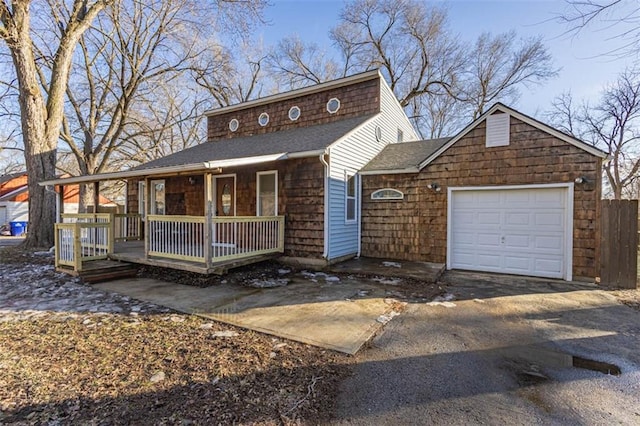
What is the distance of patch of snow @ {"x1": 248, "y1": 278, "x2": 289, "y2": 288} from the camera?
6.25 m

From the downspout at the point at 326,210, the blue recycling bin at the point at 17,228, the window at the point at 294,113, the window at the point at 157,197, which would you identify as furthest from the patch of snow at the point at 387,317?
the blue recycling bin at the point at 17,228

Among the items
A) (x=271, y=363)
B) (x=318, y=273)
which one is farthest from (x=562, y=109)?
(x=271, y=363)

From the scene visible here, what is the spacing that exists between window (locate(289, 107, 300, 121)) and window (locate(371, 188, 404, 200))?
4479mm

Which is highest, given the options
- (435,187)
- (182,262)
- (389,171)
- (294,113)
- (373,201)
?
(294,113)

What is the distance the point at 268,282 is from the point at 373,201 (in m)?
4.00

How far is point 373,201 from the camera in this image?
8.84 metres

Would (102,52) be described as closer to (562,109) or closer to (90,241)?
(90,241)

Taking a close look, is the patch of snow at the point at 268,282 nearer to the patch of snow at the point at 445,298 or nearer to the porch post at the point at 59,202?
the patch of snow at the point at 445,298

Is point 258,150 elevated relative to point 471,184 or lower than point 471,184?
elevated

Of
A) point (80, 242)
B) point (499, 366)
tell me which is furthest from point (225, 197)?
point (499, 366)

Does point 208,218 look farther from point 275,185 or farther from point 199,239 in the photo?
point 275,185

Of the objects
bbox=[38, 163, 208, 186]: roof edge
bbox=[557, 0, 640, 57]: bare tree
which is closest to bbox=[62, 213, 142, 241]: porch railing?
bbox=[38, 163, 208, 186]: roof edge

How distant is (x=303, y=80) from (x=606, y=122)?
1977 centimetres

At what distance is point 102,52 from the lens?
1606cm
